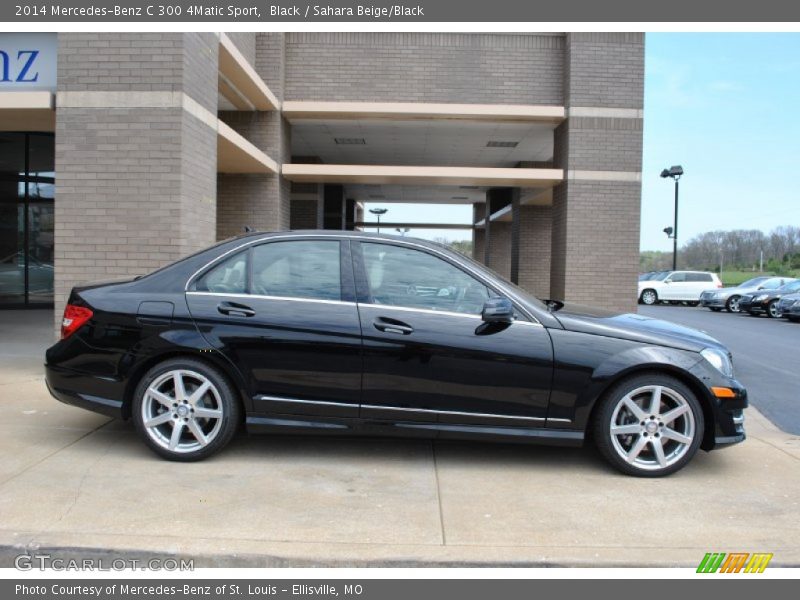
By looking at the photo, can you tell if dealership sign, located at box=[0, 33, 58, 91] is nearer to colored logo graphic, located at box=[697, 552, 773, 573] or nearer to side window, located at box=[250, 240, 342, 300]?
side window, located at box=[250, 240, 342, 300]

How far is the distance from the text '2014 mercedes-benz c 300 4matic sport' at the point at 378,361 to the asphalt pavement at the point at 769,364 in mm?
2540

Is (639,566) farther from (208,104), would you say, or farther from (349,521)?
(208,104)

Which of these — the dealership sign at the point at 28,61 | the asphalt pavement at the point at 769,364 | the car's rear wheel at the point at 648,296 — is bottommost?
the asphalt pavement at the point at 769,364

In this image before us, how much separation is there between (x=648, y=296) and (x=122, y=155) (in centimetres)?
2570

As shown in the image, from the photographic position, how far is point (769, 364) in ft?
33.6

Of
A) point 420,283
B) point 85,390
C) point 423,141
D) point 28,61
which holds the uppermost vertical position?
point 423,141

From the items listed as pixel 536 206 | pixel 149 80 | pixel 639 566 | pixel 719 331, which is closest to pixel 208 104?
pixel 149 80

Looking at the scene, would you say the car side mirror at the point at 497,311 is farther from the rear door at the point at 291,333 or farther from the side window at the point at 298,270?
the side window at the point at 298,270

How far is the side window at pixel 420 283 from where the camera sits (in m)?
4.56

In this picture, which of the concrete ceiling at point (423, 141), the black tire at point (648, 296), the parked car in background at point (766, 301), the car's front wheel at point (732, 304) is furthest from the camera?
the black tire at point (648, 296)

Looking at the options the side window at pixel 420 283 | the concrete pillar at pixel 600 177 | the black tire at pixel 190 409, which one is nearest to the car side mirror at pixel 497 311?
the side window at pixel 420 283

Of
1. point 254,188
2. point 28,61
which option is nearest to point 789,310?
point 254,188

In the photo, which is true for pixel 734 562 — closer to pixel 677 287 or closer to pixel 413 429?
pixel 413 429

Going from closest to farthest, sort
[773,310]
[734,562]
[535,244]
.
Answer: [734,562] → [535,244] → [773,310]
